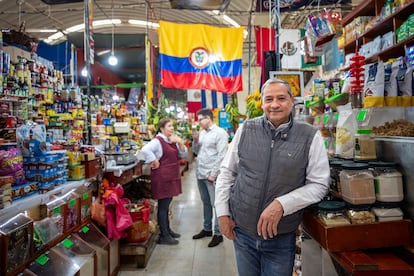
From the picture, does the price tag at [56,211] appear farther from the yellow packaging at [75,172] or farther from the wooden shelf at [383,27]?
the wooden shelf at [383,27]

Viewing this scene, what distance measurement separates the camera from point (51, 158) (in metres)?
2.22

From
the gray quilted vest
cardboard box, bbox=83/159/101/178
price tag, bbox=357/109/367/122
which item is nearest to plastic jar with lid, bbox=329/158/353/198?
the gray quilted vest

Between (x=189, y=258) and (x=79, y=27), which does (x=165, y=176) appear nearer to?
(x=189, y=258)

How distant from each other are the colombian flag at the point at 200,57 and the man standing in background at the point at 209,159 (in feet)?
7.70

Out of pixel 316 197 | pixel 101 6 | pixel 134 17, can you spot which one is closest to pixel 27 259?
pixel 316 197

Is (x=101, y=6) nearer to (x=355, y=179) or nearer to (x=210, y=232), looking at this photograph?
(x=210, y=232)

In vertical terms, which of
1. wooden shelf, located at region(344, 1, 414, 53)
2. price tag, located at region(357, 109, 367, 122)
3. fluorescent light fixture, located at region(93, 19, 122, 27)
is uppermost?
fluorescent light fixture, located at region(93, 19, 122, 27)

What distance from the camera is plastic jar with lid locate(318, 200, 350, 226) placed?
4.66 feet

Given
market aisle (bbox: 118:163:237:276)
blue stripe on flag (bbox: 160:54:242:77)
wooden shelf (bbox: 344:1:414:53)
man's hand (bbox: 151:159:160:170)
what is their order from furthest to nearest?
blue stripe on flag (bbox: 160:54:242:77) → man's hand (bbox: 151:159:160:170) → wooden shelf (bbox: 344:1:414:53) → market aisle (bbox: 118:163:237:276)

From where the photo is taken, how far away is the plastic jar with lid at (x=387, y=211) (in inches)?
55.2

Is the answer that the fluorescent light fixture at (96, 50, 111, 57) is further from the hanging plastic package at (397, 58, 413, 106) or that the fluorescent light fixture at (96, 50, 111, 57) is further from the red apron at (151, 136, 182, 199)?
the hanging plastic package at (397, 58, 413, 106)

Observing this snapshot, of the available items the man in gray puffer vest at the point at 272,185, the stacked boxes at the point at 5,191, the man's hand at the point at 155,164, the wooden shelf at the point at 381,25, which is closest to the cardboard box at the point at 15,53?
the stacked boxes at the point at 5,191

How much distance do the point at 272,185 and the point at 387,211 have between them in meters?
0.53

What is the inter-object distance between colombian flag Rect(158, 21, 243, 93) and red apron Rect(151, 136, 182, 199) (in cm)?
245
